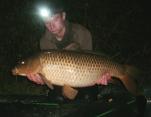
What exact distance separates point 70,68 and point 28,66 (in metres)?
0.37

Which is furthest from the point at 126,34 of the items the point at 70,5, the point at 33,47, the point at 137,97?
the point at 137,97

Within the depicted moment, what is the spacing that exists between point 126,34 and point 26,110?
143 inches

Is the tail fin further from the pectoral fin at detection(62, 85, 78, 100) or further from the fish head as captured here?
the fish head

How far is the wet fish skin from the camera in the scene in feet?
9.21

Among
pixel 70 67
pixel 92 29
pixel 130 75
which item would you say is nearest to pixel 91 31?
pixel 92 29

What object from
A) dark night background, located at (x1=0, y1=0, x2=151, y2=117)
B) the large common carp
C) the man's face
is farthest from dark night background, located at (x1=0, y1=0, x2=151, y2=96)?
the large common carp

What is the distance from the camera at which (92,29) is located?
19.9 feet

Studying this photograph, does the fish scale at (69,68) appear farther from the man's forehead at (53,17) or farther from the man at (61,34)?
the man's forehead at (53,17)

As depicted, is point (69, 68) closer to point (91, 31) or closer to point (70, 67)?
point (70, 67)

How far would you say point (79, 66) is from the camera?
9.31ft

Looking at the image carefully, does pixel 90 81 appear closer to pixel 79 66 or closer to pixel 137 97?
pixel 79 66

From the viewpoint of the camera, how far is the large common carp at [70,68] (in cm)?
281

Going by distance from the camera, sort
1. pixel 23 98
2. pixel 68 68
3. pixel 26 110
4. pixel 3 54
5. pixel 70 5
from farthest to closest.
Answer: pixel 70 5 → pixel 3 54 → pixel 23 98 → pixel 26 110 → pixel 68 68

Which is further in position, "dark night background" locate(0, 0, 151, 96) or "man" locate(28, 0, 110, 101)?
"dark night background" locate(0, 0, 151, 96)
